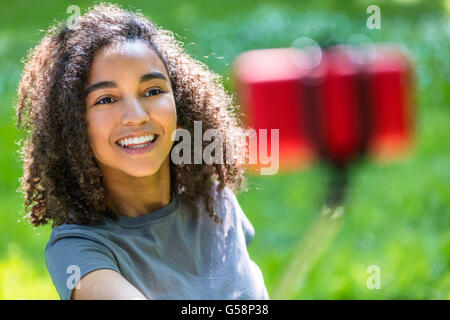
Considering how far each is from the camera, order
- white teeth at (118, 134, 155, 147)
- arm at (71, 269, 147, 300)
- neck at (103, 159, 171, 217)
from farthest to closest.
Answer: neck at (103, 159, 171, 217) < white teeth at (118, 134, 155, 147) < arm at (71, 269, 147, 300)

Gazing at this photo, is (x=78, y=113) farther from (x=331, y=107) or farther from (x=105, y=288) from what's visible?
(x=331, y=107)

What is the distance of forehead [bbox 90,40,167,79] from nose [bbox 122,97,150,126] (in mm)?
59

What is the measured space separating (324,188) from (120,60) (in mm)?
519

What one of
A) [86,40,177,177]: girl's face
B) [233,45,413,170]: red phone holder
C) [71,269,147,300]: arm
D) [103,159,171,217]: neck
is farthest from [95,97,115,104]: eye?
[233,45,413,170]: red phone holder

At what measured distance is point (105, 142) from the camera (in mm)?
1173

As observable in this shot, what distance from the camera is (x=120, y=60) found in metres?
1.19

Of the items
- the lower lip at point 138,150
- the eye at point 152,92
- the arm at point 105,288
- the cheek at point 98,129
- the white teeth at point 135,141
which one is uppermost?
the eye at point 152,92

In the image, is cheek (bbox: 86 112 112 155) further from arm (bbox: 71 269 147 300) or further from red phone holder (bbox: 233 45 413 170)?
red phone holder (bbox: 233 45 413 170)

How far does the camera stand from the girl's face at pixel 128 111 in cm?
116

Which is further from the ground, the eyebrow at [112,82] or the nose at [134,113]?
the eyebrow at [112,82]

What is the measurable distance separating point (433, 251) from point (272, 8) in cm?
375

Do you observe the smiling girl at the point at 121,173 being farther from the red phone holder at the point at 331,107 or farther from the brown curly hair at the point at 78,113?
the red phone holder at the point at 331,107

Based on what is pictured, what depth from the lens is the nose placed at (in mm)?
1146

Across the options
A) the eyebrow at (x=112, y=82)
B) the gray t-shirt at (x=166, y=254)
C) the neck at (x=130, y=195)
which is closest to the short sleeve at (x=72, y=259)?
the gray t-shirt at (x=166, y=254)
